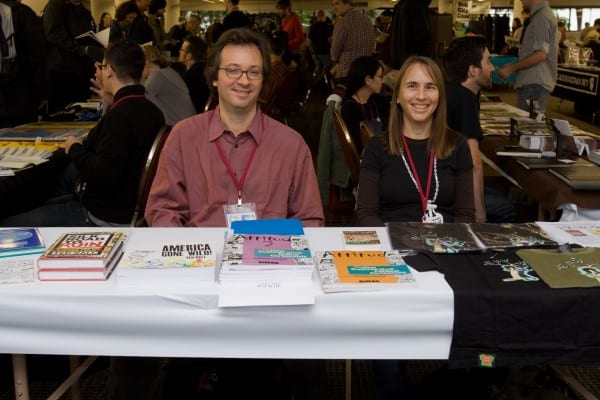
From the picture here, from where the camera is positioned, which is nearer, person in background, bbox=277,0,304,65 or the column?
person in background, bbox=277,0,304,65

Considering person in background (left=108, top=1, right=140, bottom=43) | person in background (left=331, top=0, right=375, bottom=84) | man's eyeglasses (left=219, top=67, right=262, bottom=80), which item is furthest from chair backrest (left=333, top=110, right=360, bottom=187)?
person in background (left=108, top=1, right=140, bottom=43)

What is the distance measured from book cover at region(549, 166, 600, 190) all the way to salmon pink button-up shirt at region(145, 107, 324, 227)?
3.28 feet

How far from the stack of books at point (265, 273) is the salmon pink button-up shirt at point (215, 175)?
1.84 ft

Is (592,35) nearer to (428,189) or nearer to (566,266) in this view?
(428,189)

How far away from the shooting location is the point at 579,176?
8.27 ft

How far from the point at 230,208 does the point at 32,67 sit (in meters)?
3.21

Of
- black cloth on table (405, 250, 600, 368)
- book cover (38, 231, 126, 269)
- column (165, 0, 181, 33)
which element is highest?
column (165, 0, 181, 33)

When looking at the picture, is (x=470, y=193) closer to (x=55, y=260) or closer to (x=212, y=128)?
(x=212, y=128)

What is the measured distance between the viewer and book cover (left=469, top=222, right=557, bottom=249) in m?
1.66

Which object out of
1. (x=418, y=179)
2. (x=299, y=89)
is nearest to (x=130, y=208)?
(x=418, y=179)

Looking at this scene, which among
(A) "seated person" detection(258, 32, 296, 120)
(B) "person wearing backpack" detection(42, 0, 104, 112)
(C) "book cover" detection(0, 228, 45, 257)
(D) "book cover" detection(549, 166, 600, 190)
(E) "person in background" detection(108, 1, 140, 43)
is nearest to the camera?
(C) "book cover" detection(0, 228, 45, 257)

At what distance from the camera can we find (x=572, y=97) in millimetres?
9203

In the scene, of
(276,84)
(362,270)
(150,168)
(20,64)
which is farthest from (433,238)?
(276,84)

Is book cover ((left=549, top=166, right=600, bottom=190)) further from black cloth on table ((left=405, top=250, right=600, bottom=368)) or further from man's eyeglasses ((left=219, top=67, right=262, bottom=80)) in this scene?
man's eyeglasses ((left=219, top=67, right=262, bottom=80))
